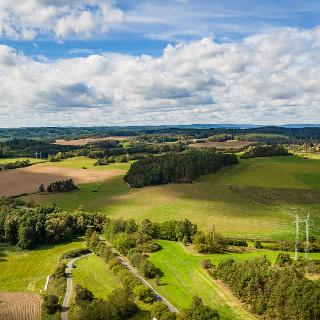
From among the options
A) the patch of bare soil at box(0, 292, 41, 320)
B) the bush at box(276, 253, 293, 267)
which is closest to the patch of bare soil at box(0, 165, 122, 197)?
the patch of bare soil at box(0, 292, 41, 320)

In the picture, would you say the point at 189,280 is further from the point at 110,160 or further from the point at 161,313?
the point at 110,160

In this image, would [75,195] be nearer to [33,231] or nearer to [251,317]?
[33,231]

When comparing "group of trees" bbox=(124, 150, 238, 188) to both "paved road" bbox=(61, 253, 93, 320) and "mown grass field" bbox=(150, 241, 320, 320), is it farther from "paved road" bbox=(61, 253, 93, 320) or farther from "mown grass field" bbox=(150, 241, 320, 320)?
"paved road" bbox=(61, 253, 93, 320)

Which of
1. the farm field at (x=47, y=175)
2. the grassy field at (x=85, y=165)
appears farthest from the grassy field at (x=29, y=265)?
the grassy field at (x=85, y=165)

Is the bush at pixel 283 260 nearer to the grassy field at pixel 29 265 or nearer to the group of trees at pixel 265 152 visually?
the grassy field at pixel 29 265

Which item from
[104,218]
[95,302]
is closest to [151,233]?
[104,218]

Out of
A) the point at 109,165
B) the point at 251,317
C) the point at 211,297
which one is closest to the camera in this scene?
the point at 251,317
